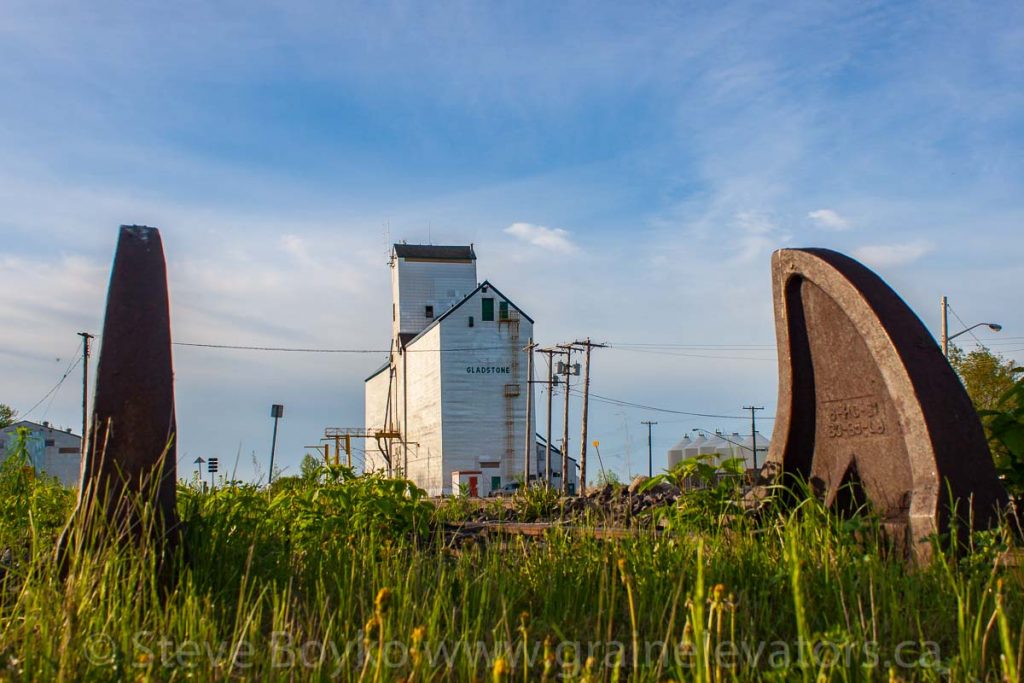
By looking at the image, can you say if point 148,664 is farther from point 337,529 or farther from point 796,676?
point 337,529

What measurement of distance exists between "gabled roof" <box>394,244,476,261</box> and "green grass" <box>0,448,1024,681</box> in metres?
45.3

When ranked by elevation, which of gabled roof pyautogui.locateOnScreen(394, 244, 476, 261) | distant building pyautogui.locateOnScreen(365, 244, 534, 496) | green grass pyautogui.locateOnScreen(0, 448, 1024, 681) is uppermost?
gabled roof pyautogui.locateOnScreen(394, 244, 476, 261)

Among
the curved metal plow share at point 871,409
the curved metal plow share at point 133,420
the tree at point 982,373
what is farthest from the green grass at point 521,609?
the tree at point 982,373

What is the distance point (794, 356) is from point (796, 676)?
2952 mm

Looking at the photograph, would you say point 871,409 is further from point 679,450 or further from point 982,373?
point 679,450

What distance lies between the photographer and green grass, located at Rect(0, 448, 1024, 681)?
267 centimetres

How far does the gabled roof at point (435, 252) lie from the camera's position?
1953 inches

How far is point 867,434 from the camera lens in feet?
16.0

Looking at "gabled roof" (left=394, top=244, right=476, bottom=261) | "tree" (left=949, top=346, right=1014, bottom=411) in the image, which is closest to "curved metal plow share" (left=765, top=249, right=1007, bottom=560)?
"tree" (left=949, top=346, right=1014, bottom=411)

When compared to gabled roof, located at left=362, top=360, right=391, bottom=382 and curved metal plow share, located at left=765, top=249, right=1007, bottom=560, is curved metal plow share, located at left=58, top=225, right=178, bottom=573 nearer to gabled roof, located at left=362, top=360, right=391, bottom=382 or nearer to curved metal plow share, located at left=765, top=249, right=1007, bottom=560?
curved metal plow share, located at left=765, top=249, right=1007, bottom=560

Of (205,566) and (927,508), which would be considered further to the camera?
(927,508)

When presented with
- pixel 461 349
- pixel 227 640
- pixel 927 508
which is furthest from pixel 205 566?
pixel 461 349

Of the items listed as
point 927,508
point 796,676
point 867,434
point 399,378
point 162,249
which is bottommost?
point 796,676

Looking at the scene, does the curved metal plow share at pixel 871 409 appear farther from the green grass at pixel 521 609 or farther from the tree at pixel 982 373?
the tree at pixel 982 373
